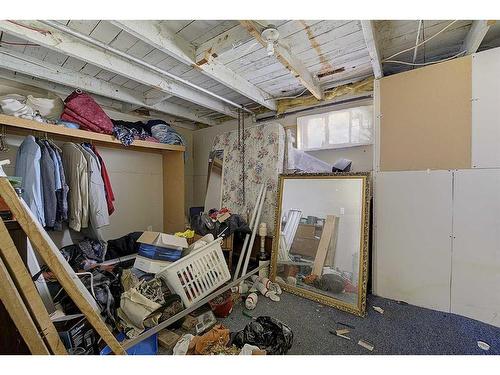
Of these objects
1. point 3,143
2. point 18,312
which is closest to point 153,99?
point 3,143

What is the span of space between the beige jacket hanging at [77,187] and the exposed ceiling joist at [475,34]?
→ 3.39 metres

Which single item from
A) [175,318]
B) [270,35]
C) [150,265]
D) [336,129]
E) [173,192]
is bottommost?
[175,318]

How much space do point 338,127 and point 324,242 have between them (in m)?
1.27

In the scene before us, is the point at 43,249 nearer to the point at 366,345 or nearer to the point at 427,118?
the point at 366,345

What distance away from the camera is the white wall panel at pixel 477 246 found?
1.60 meters

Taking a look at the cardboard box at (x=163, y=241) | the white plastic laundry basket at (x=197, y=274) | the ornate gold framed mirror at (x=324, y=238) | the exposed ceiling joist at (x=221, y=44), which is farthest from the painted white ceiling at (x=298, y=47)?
the white plastic laundry basket at (x=197, y=274)

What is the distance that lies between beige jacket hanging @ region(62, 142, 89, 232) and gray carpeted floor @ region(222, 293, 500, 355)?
5.81 feet

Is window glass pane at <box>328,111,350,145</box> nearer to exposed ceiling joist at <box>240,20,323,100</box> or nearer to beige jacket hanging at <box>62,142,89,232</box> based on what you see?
exposed ceiling joist at <box>240,20,323,100</box>

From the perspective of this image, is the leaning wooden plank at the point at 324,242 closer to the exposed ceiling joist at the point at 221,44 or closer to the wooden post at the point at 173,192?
the exposed ceiling joist at the point at 221,44

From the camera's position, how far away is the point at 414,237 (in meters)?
1.89

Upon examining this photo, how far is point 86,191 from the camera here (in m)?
2.23

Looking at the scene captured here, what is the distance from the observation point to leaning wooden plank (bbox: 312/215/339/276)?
2.10m
